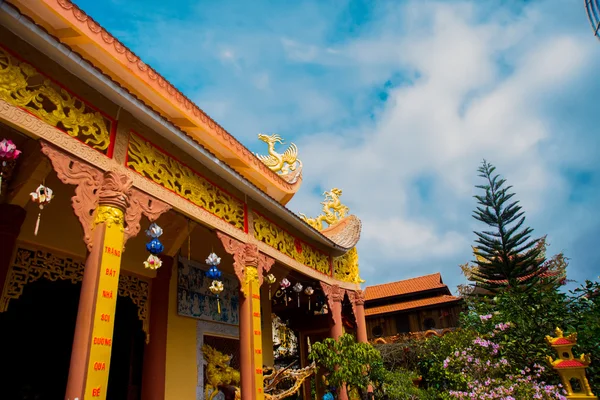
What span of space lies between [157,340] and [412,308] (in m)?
18.5

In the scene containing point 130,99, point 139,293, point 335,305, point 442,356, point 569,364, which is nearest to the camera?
point 130,99

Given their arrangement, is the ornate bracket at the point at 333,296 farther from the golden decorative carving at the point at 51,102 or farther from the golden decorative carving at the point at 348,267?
the golden decorative carving at the point at 51,102

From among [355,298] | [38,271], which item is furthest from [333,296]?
[38,271]

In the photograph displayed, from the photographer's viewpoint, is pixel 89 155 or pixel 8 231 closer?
pixel 89 155

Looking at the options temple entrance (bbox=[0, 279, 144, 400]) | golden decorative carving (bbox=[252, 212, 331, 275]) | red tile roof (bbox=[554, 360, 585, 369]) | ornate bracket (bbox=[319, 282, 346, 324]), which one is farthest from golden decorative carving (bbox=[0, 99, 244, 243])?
red tile roof (bbox=[554, 360, 585, 369])

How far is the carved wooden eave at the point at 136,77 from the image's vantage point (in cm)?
503

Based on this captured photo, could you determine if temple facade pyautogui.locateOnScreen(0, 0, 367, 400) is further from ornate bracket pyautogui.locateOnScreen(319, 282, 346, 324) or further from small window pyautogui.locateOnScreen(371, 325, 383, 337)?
small window pyautogui.locateOnScreen(371, 325, 383, 337)

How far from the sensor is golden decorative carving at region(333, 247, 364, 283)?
1028 centimetres

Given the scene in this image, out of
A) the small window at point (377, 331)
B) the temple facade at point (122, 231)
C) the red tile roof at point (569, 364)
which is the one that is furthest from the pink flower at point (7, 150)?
the small window at point (377, 331)

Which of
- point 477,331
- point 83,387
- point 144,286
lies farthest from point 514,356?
point 83,387

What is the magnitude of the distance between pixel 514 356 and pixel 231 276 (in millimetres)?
5897

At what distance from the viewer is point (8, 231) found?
5.37 m

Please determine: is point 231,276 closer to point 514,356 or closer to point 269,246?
point 269,246

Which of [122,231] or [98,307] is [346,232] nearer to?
[122,231]
